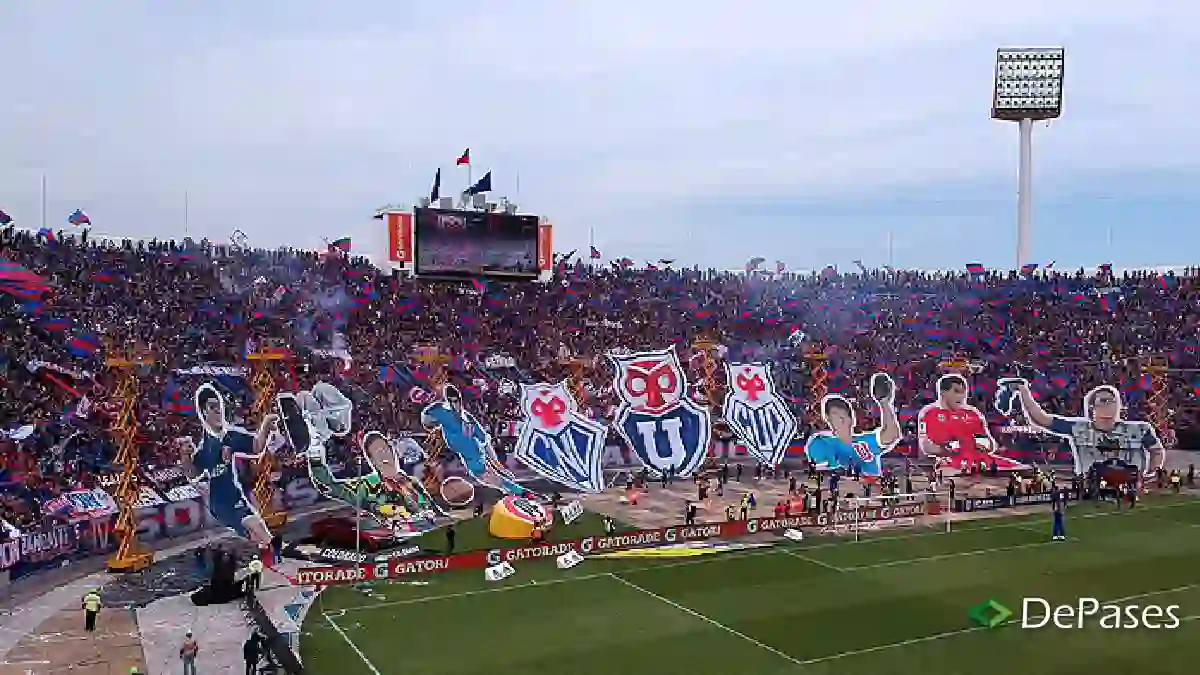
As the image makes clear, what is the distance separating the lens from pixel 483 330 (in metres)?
61.4

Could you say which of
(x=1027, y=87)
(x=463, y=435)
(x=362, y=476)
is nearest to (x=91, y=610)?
(x=362, y=476)

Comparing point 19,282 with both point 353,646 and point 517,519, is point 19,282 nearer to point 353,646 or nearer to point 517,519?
point 517,519

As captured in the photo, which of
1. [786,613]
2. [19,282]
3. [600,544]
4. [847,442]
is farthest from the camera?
[847,442]

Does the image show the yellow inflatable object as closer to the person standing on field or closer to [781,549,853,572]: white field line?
[781,549,853,572]: white field line

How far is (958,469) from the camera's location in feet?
158

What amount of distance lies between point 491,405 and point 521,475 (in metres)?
4.57

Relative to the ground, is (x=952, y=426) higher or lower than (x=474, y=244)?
lower

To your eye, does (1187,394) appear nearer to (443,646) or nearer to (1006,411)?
(1006,411)

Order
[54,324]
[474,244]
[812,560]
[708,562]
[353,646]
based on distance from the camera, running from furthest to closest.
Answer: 1. [474,244]
2. [54,324]
3. [812,560]
4. [708,562]
5. [353,646]

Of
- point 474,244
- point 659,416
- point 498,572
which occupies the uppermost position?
point 474,244

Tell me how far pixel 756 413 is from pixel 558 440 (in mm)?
9742

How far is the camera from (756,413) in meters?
44.6

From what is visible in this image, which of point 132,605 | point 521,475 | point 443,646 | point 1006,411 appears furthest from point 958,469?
point 132,605

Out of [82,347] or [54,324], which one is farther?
[54,324]
